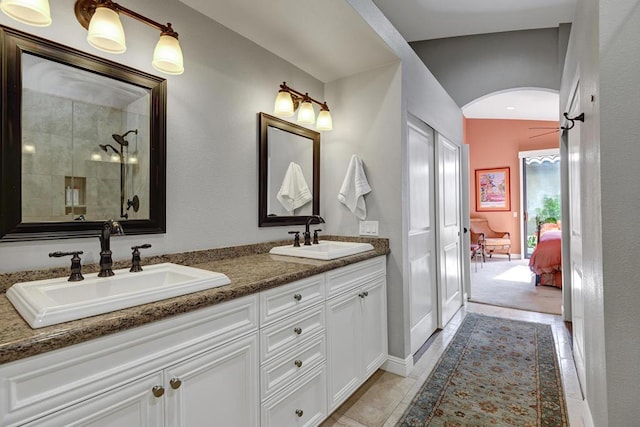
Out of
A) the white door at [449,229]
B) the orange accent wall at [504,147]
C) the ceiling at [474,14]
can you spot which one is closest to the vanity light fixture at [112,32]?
the white door at [449,229]

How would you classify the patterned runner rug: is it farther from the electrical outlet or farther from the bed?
the bed

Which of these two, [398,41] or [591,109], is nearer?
[591,109]

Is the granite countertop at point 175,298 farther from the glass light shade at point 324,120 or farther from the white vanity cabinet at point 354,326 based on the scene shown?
the glass light shade at point 324,120

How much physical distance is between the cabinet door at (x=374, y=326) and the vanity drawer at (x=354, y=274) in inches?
2.6

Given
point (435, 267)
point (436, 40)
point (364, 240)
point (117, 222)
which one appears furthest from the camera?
point (436, 40)

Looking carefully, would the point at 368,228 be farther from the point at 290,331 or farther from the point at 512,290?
the point at 512,290

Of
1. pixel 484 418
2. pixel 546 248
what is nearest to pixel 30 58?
pixel 484 418

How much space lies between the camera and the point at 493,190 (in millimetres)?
7492

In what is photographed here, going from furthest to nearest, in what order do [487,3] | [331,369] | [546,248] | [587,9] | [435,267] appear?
1. [546,248]
2. [487,3]
3. [435,267]
4. [331,369]
5. [587,9]

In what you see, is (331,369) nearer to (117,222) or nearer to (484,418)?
(484,418)

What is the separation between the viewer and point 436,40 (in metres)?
4.46

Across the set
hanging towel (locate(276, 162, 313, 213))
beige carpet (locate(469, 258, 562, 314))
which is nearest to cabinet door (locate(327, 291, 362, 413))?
hanging towel (locate(276, 162, 313, 213))

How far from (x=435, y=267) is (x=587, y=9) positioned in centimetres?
227

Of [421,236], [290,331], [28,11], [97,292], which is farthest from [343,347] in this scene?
[28,11]
